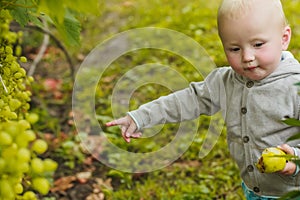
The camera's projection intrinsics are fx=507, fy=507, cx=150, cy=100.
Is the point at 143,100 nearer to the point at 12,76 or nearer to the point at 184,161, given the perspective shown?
the point at 184,161

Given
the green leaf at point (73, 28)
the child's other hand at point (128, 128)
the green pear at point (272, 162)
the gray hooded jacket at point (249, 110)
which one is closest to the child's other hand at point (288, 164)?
the green pear at point (272, 162)

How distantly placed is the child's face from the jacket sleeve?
0.73 ft

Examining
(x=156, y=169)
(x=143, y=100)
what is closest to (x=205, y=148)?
(x=156, y=169)

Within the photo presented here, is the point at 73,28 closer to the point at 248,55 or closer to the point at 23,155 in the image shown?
the point at 248,55

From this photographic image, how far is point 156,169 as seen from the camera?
10.0ft

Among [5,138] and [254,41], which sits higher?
[254,41]

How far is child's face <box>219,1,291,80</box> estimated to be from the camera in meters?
1.81

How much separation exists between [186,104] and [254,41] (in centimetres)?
44

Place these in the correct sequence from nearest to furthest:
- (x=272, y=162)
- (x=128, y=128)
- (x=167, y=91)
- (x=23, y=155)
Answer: (x=23, y=155), (x=272, y=162), (x=128, y=128), (x=167, y=91)

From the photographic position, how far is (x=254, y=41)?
183cm

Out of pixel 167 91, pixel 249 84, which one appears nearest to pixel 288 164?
pixel 249 84

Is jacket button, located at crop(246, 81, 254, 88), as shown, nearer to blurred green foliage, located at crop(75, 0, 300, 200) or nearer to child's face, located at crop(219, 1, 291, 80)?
child's face, located at crop(219, 1, 291, 80)

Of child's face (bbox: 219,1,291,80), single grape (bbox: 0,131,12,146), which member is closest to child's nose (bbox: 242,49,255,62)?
child's face (bbox: 219,1,291,80)

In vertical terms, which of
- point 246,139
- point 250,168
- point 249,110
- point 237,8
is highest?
point 237,8
